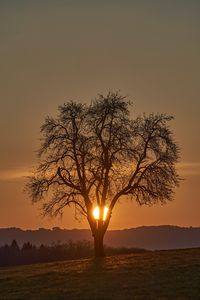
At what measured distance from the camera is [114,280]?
39.7 metres

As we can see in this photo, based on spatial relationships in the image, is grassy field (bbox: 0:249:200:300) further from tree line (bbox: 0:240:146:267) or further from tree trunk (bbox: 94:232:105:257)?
tree line (bbox: 0:240:146:267)

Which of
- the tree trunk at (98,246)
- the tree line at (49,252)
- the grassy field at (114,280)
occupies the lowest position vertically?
→ the grassy field at (114,280)

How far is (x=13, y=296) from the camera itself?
37969 millimetres

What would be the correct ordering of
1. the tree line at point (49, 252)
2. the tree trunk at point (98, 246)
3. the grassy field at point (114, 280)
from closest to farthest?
the grassy field at point (114, 280) < the tree trunk at point (98, 246) < the tree line at point (49, 252)

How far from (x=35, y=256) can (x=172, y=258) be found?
164 ft

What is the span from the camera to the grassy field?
34.9 m

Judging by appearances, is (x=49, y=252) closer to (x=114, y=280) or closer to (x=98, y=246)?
(x=98, y=246)

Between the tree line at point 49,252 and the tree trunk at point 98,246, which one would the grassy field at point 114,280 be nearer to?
the tree trunk at point 98,246

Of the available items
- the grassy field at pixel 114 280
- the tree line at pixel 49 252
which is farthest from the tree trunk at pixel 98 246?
the tree line at pixel 49 252

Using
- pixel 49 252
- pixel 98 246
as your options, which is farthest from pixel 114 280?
pixel 49 252

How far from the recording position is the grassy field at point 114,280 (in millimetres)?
34906

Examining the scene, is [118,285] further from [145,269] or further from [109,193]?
[109,193]

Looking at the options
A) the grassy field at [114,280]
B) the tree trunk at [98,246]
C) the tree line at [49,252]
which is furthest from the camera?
the tree line at [49,252]

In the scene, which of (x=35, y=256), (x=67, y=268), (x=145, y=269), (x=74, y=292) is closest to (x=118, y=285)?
(x=74, y=292)
